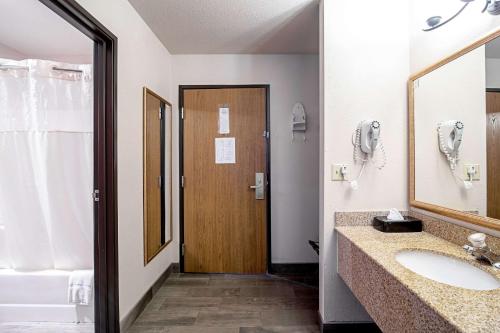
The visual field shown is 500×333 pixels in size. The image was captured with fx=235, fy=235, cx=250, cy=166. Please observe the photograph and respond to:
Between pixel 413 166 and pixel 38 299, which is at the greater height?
pixel 413 166

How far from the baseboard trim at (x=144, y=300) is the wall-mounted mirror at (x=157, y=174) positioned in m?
0.28

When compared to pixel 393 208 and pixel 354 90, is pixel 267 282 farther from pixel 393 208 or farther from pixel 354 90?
pixel 354 90

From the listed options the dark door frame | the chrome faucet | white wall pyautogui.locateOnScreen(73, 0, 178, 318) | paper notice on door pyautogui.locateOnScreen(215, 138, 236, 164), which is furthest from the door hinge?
the chrome faucet

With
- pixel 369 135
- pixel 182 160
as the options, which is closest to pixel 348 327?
pixel 369 135

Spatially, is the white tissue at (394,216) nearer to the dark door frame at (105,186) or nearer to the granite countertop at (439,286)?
the granite countertop at (439,286)

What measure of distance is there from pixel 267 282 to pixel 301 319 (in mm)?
603

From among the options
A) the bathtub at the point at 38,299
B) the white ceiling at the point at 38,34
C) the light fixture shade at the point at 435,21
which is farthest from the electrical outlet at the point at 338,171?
the white ceiling at the point at 38,34

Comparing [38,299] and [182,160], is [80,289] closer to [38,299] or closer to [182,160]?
[38,299]

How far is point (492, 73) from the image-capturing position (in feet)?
3.57

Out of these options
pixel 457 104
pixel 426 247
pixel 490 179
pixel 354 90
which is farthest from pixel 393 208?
pixel 354 90

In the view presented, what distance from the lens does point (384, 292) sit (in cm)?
98

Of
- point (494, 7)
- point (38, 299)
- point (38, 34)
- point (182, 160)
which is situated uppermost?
point (38, 34)

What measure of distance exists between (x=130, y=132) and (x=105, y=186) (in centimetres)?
44

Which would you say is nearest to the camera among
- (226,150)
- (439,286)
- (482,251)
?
(439,286)
